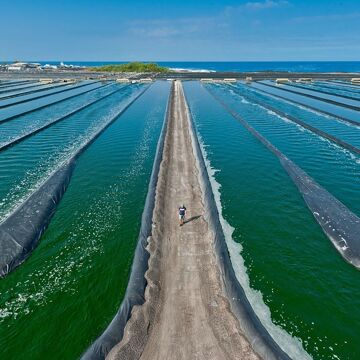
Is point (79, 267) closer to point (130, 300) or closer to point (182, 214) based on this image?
point (130, 300)

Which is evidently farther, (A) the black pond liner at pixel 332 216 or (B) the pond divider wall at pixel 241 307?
(A) the black pond liner at pixel 332 216

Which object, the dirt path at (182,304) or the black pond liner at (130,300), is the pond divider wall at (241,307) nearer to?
the dirt path at (182,304)

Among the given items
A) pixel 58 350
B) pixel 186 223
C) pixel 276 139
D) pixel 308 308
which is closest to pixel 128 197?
pixel 186 223

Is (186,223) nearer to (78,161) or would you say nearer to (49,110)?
(78,161)

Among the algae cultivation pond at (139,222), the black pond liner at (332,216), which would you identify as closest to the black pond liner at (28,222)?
the algae cultivation pond at (139,222)

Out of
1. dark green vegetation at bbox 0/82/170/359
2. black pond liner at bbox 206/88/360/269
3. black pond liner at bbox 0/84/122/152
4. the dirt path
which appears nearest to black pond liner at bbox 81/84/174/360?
the dirt path

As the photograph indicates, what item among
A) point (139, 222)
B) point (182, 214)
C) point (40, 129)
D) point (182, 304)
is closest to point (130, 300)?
point (182, 304)
